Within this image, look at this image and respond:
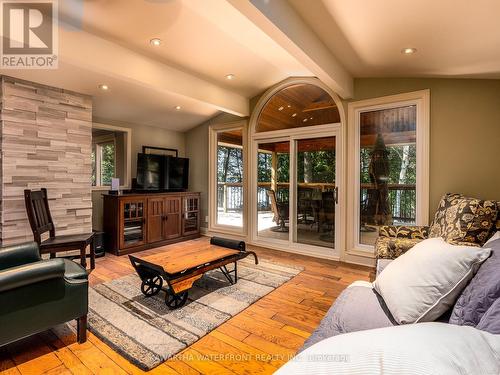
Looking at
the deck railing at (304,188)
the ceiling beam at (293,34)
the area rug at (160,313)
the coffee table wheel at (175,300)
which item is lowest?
the area rug at (160,313)

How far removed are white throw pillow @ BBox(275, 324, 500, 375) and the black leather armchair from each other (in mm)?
1643

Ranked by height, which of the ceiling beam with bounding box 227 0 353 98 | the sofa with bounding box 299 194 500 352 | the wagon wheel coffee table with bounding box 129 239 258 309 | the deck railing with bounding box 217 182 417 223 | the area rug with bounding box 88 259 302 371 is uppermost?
the ceiling beam with bounding box 227 0 353 98

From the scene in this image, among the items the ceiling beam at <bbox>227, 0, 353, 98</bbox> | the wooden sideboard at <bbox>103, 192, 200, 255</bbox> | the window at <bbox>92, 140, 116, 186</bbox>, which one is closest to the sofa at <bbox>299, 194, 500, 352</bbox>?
the ceiling beam at <bbox>227, 0, 353, 98</bbox>

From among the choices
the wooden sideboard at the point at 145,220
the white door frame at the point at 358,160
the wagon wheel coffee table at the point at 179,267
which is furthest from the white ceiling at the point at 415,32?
the wooden sideboard at the point at 145,220

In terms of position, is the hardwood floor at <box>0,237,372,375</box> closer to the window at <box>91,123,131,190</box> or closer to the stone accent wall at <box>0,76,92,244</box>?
the stone accent wall at <box>0,76,92,244</box>

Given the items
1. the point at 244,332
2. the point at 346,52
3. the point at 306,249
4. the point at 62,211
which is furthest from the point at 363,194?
the point at 62,211

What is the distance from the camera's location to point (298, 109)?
4.21 metres

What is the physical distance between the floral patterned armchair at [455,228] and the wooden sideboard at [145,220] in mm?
3305

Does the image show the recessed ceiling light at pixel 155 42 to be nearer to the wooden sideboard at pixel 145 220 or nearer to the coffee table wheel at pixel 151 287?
the wooden sideboard at pixel 145 220

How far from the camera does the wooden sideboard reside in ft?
12.9

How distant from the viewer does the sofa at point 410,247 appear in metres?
1.17
